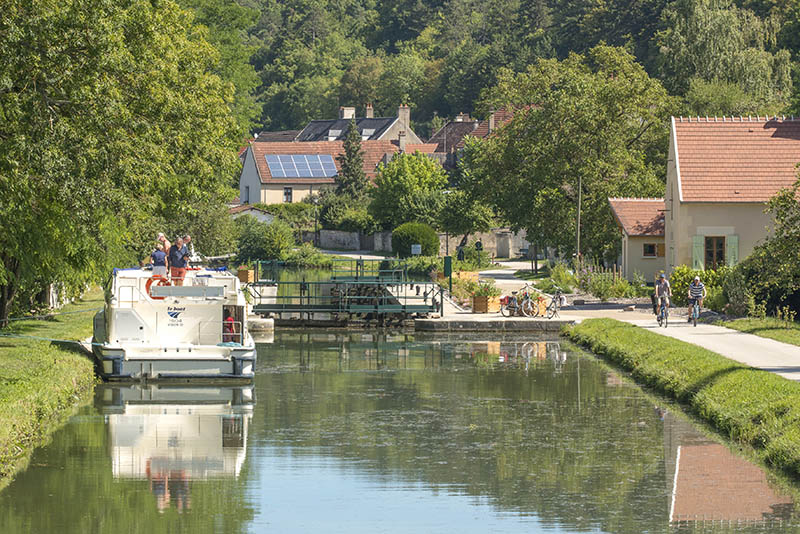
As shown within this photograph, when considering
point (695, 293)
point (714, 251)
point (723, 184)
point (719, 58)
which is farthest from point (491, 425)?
point (719, 58)

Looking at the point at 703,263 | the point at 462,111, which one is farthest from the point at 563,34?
the point at 703,263

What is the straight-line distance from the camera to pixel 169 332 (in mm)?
29656

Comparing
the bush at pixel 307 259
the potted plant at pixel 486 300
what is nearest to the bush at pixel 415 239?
the bush at pixel 307 259

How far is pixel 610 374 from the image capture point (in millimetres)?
31562

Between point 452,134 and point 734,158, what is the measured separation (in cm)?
8486

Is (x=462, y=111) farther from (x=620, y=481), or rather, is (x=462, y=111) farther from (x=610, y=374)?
(x=620, y=481)

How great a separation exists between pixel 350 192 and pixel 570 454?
92242 mm

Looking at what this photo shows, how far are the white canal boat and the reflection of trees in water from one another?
1.16 metres

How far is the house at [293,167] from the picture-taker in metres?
123

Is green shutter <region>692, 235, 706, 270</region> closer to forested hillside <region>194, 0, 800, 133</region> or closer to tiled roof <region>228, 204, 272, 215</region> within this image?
forested hillside <region>194, 0, 800, 133</region>

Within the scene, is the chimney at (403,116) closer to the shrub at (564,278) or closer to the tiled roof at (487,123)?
the tiled roof at (487,123)

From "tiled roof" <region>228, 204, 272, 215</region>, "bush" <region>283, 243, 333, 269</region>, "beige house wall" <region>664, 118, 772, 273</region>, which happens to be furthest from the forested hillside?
"beige house wall" <region>664, 118, 772, 273</region>

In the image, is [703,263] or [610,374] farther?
[703,263]

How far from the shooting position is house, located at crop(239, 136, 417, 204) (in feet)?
405
